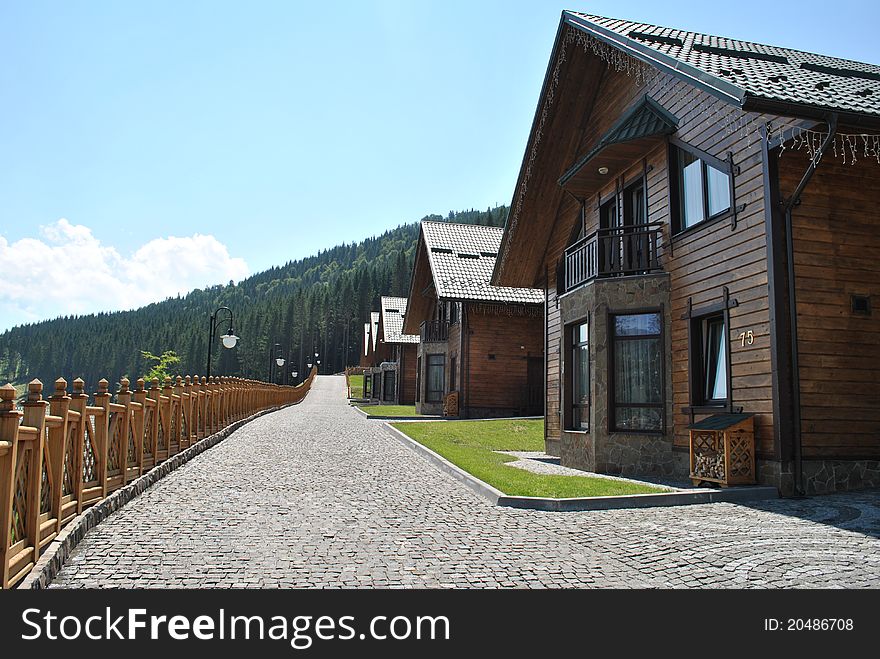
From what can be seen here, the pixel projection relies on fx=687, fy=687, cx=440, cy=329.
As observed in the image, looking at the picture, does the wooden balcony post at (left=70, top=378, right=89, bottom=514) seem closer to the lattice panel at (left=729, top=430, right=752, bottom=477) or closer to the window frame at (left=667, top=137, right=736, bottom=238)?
the lattice panel at (left=729, top=430, right=752, bottom=477)

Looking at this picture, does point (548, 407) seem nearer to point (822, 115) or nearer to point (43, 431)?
point (822, 115)

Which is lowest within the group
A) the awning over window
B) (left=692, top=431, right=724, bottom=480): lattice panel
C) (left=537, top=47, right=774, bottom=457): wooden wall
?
Result: (left=692, top=431, right=724, bottom=480): lattice panel

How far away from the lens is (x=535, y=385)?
95.4 feet

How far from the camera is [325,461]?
1344 cm

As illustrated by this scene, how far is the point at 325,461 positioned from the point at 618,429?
5608 mm

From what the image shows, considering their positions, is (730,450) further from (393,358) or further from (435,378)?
(393,358)

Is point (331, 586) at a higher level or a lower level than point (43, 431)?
lower

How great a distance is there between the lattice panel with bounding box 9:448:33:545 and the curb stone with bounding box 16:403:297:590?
0.99 ft

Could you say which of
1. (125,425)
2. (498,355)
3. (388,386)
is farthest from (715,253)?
(388,386)

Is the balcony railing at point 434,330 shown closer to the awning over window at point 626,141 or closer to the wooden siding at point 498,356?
the wooden siding at point 498,356

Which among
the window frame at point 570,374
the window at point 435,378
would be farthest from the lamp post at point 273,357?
the window frame at point 570,374

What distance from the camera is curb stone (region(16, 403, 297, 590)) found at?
4.89m

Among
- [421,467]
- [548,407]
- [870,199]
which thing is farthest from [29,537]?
[548,407]

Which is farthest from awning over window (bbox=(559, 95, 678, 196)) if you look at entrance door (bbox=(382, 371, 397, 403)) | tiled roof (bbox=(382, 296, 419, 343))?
entrance door (bbox=(382, 371, 397, 403))
